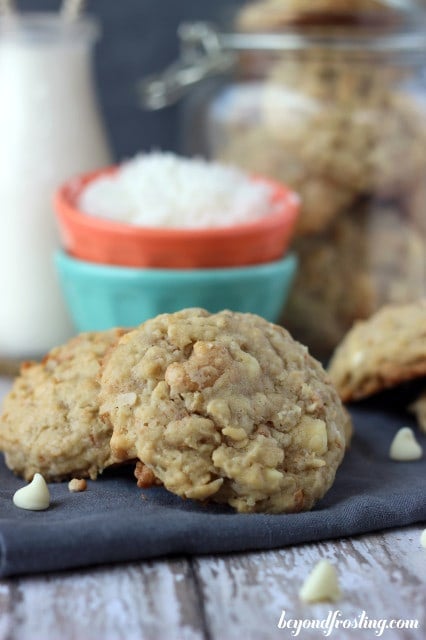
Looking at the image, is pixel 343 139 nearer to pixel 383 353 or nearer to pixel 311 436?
pixel 383 353

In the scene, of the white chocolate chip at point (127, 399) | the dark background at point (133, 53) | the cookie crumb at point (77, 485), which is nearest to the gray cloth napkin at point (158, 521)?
the cookie crumb at point (77, 485)

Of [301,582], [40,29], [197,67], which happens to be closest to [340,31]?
[197,67]

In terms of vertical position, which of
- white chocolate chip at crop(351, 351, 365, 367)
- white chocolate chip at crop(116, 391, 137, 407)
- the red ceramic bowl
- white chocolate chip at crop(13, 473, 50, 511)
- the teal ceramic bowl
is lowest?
white chocolate chip at crop(351, 351, 365, 367)

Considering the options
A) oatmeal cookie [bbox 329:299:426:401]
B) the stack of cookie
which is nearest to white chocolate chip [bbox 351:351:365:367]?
oatmeal cookie [bbox 329:299:426:401]

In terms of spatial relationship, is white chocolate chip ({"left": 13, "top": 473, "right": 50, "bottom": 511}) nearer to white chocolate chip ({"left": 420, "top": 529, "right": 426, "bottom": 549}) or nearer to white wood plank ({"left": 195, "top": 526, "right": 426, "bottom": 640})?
white wood plank ({"left": 195, "top": 526, "right": 426, "bottom": 640})

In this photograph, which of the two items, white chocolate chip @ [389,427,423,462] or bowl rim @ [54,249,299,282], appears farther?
bowl rim @ [54,249,299,282]

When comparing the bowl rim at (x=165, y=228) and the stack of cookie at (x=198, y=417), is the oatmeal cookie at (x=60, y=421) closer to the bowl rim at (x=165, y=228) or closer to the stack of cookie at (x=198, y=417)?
the stack of cookie at (x=198, y=417)

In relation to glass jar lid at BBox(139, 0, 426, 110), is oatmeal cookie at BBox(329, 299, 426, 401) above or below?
below
